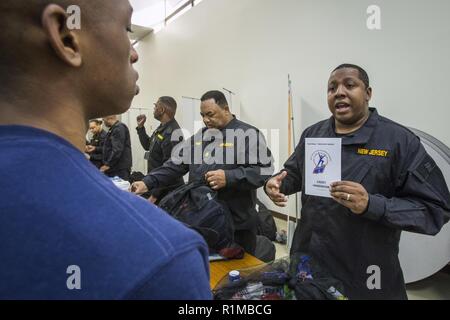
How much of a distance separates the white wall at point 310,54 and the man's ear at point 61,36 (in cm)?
278

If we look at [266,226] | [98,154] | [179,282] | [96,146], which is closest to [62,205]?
[179,282]

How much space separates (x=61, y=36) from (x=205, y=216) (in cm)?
99

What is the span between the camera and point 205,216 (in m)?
1.26

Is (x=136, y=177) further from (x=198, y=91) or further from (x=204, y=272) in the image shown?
(x=204, y=272)

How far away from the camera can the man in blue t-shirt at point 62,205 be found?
0.28 meters

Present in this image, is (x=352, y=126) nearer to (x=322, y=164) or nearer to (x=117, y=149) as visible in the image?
(x=322, y=164)

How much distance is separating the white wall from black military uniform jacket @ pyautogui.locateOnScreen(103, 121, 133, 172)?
1937 mm

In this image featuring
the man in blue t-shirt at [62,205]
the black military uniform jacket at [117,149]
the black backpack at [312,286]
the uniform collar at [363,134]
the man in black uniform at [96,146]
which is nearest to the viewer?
the man in blue t-shirt at [62,205]

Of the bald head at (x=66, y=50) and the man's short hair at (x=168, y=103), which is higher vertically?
the man's short hair at (x=168, y=103)

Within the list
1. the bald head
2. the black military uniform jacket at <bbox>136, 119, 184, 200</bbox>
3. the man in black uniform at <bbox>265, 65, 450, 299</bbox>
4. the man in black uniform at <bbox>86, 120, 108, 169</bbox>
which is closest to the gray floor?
the man in black uniform at <bbox>265, 65, 450, 299</bbox>

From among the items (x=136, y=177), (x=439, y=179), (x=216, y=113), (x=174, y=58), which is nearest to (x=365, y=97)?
(x=439, y=179)

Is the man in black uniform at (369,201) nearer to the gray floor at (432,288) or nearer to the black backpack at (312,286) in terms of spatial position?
the black backpack at (312,286)

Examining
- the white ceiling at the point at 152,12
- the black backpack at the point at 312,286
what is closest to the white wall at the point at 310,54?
the white ceiling at the point at 152,12

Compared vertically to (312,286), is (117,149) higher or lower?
higher
